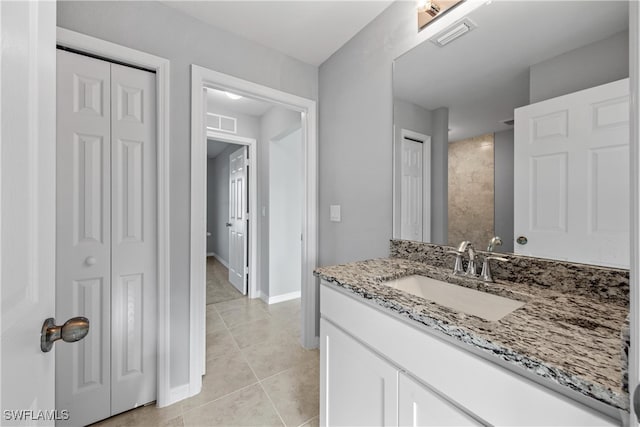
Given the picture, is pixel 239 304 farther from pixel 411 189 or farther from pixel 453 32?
pixel 453 32

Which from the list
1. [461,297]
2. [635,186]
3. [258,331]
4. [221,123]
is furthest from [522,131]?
[221,123]

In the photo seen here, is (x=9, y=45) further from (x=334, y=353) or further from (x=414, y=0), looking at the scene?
(x=414, y=0)

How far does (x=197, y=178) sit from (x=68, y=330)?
4.08 ft

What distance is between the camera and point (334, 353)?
1.12 meters

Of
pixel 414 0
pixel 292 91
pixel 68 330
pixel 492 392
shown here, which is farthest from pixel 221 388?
pixel 414 0

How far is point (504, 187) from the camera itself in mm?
1142

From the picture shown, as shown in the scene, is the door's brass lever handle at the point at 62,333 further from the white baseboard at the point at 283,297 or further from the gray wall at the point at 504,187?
the white baseboard at the point at 283,297

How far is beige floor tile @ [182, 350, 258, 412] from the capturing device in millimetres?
1601

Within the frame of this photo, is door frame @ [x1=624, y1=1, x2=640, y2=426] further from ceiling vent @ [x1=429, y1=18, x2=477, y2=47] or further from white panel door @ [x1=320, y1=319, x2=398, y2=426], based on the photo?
ceiling vent @ [x1=429, y1=18, x2=477, y2=47]

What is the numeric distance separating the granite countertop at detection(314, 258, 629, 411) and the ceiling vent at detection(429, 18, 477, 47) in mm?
1179

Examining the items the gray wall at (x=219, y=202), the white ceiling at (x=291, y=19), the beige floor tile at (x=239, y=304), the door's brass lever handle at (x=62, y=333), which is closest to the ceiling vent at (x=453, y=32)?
the white ceiling at (x=291, y=19)

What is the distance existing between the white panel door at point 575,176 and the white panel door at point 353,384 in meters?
0.78

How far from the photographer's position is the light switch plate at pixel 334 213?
202 centimetres

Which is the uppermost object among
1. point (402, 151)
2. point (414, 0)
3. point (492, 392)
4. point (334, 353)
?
point (414, 0)
